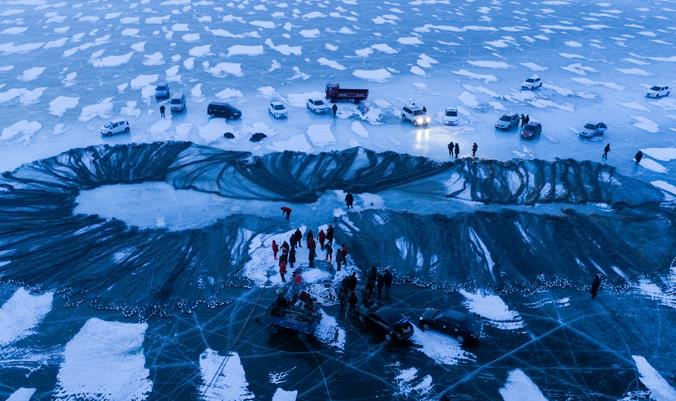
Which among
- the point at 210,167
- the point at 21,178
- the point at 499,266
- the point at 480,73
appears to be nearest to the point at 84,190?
the point at 21,178

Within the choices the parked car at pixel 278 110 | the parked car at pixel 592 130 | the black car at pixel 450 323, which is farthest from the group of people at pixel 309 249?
the parked car at pixel 592 130

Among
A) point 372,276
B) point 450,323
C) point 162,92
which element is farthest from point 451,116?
point 162,92

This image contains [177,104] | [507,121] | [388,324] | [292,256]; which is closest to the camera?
[388,324]

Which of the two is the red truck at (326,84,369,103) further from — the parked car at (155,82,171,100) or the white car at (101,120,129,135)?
the white car at (101,120,129,135)

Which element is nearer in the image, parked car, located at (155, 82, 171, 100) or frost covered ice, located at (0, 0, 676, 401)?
frost covered ice, located at (0, 0, 676, 401)

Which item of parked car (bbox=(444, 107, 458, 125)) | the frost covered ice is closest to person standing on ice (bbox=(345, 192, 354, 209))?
the frost covered ice

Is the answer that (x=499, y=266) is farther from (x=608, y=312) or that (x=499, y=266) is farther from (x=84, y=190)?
(x=84, y=190)

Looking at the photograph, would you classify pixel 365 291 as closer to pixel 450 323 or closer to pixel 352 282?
pixel 352 282
